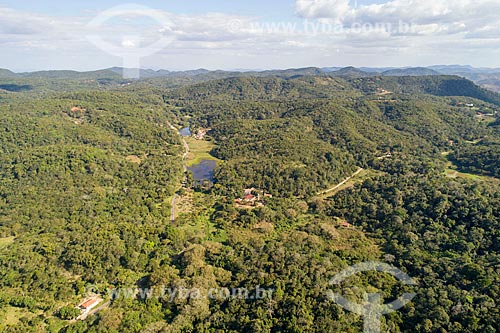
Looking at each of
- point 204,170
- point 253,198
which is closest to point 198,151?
point 204,170

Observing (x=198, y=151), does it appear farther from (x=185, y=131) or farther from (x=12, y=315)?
(x=12, y=315)

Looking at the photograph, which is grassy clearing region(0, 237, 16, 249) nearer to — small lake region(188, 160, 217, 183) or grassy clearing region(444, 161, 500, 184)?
small lake region(188, 160, 217, 183)

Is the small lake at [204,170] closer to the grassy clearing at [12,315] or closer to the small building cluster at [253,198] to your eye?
the small building cluster at [253,198]

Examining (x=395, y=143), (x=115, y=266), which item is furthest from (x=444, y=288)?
(x=395, y=143)

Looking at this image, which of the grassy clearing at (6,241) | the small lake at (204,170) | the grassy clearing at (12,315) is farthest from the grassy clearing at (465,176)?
the grassy clearing at (6,241)

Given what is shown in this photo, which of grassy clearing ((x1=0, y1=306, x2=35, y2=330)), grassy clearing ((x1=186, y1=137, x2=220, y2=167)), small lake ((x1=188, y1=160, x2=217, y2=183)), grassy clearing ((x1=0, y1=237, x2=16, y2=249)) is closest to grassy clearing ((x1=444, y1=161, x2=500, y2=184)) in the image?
small lake ((x1=188, y1=160, x2=217, y2=183))

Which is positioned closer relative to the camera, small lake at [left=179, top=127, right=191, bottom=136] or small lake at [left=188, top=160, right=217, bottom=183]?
small lake at [left=188, top=160, right=217, bottom=183]

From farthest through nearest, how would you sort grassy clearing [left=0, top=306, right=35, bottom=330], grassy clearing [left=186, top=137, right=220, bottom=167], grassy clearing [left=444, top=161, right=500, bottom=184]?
grassy clearing [left=186, top=137, right=220, bottom=167]
grassy clearing [left=444, top=161, right=500, bottom=184]
grassy clearing [left=0, top=306, right=35, bottom=330]
